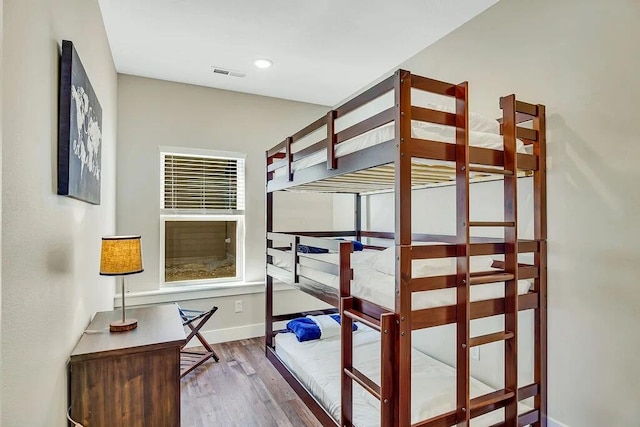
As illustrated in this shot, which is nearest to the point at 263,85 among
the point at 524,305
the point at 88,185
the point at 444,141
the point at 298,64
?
the point at 298,64

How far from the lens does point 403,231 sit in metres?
1.56

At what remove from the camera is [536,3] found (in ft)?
6.98

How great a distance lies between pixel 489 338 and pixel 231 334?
9.12ft

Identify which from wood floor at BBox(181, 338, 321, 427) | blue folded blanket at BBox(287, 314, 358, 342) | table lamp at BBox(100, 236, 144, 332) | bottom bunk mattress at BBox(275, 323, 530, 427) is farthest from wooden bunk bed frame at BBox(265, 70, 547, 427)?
table lamp at BBox(100, 236, 144, 332)

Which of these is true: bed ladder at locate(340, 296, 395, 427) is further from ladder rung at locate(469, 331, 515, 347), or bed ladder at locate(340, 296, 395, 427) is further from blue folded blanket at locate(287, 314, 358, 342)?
blue folded blanket at locate(287, 314, 358, 342)

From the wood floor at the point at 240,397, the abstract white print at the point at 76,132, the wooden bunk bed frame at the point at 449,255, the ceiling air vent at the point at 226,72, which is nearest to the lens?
the abstract white print at the point at 76,132

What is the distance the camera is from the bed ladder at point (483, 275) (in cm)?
164

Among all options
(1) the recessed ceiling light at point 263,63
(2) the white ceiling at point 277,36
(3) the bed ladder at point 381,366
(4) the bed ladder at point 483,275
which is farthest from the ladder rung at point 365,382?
(1) the recessed ceiling light at point 263,63

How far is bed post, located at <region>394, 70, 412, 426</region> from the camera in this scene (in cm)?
154

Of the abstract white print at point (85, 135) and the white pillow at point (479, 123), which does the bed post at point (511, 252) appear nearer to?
the white pillow at point (479, 123)

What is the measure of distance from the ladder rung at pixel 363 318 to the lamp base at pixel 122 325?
1.14 metres

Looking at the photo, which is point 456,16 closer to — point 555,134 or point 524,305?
point 555,134

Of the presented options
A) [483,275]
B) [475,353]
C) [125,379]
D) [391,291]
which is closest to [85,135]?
[125,379]

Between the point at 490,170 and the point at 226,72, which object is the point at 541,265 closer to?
the point at 490,170
